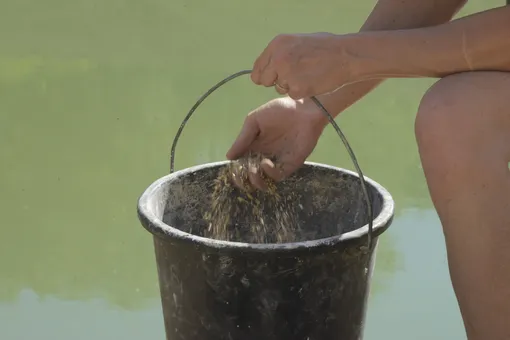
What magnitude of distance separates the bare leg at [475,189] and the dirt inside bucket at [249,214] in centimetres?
52

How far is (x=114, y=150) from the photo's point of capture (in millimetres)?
2936

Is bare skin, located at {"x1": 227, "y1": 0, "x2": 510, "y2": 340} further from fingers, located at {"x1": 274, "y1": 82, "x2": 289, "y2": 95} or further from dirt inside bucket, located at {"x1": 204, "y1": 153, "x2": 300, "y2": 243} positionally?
dirt inside bucket, located at {"x1": 204, "y1": 153, "x2": 300, "y2": 243}

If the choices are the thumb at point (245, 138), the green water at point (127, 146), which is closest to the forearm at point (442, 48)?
the thumb at point (245, 138)

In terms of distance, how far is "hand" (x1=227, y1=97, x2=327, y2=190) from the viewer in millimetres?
1607

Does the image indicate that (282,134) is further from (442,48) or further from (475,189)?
(475,189)

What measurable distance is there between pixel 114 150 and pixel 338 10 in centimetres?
241

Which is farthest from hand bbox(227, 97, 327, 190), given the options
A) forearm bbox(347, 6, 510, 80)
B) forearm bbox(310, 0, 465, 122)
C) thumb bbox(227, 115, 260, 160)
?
forearm bbox(347, 6, 510, 80)

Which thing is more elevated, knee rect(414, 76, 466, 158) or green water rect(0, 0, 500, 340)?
knee rect(414, 76, 466, 158)

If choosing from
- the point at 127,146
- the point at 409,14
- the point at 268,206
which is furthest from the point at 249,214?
the point at 127,146

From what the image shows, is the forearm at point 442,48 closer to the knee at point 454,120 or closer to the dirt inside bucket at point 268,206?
the knee at point 454,120

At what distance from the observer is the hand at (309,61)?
1330mm

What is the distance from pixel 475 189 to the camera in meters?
1.17

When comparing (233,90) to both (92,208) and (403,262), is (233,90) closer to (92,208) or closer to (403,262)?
(92,208)

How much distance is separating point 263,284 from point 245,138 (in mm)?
451
